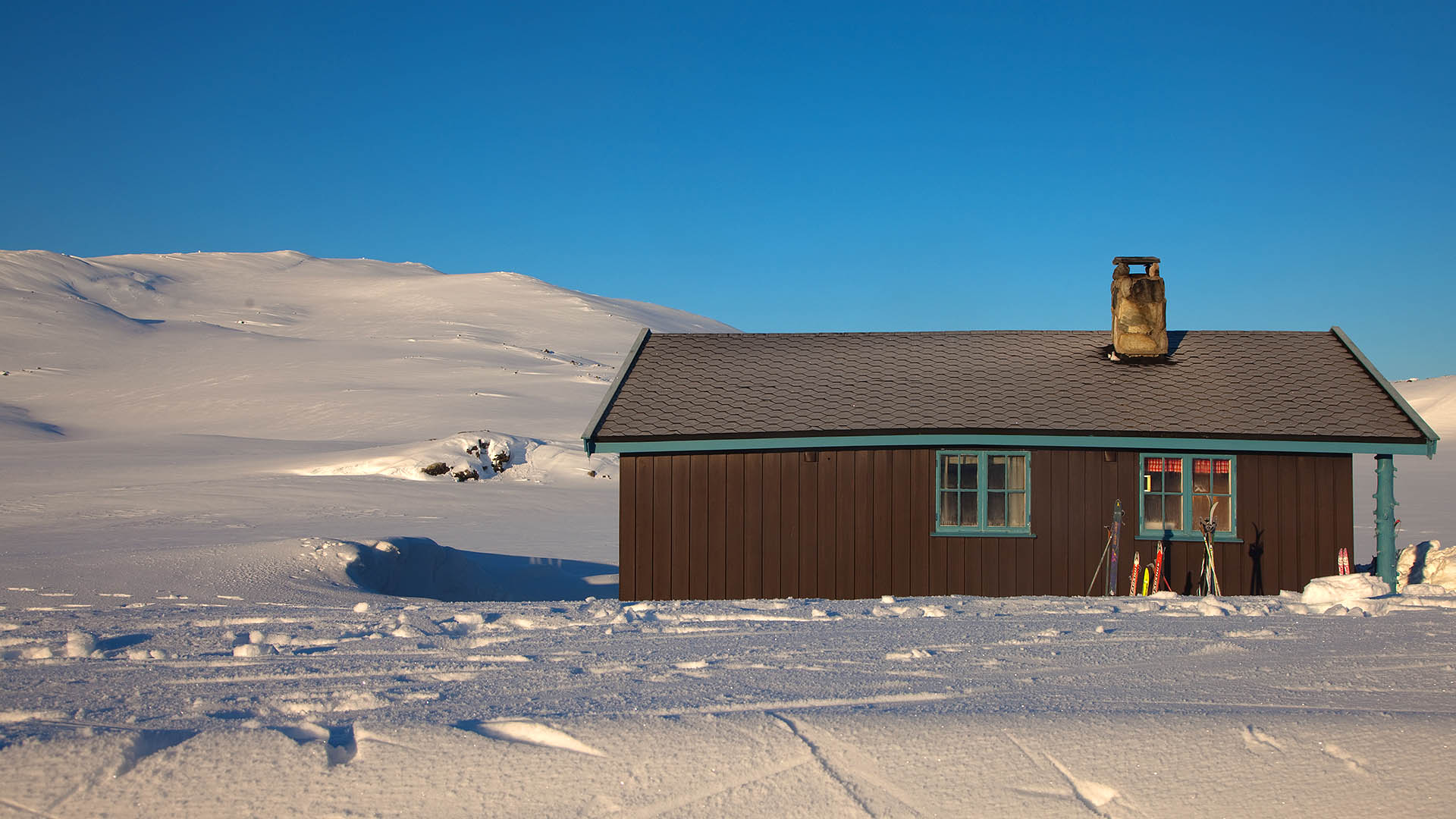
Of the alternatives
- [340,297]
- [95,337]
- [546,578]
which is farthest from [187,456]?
[340,297]

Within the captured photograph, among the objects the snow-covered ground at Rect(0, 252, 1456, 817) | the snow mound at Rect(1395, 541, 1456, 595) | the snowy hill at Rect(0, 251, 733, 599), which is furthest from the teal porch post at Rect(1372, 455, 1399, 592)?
the snowy hill at Rect(0, 251, 733, 599)

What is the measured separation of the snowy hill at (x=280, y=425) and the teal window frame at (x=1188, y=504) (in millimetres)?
9194

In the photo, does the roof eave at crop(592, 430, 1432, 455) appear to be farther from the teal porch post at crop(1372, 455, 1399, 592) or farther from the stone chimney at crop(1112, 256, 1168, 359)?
the stone chimney at crop(1112, 256, 1168, 359)

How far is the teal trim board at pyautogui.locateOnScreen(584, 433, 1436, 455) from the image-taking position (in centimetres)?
1204

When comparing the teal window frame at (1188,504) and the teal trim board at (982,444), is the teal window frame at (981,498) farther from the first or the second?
the teal window frame at (1188,504)

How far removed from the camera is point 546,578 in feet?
55.1

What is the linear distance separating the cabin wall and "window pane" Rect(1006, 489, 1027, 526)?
0.15 metres

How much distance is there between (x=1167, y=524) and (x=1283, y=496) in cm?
133

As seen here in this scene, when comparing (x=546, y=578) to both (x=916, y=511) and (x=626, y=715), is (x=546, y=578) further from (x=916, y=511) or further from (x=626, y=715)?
(x=626, y=715)

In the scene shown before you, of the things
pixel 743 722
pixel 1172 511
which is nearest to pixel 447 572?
pixel 1172 511

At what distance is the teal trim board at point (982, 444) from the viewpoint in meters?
12.0

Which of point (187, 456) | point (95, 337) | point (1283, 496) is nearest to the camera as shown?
point (1283, 496)

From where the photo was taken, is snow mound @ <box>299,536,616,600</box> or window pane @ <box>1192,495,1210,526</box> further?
snow mound @ <box>299,536,616,600</box>

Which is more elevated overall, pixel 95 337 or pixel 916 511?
pixel 95 337
